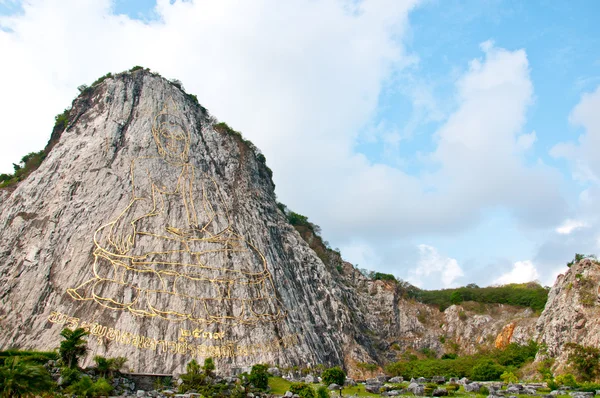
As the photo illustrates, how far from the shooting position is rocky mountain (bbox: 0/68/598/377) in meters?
30.2

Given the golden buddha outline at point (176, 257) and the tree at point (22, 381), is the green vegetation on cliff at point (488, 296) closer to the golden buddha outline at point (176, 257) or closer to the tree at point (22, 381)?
the golden buddha outline at point (176, 257)

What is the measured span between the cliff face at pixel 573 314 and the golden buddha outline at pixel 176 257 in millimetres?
21476

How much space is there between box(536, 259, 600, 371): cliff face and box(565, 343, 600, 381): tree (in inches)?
108

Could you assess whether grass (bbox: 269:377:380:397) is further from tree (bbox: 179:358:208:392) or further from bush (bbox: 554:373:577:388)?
bush (bbox: 554:373:577:388)

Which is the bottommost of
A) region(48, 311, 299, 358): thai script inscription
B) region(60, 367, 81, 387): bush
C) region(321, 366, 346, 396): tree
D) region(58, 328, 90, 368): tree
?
region(321, 366, 346, 396): tree

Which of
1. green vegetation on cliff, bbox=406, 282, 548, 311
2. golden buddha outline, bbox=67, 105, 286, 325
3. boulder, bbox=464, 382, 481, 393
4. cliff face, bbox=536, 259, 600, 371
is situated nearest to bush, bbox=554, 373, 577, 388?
boulder, bbox=464, 382, 481, 393

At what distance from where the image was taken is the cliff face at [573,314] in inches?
1362

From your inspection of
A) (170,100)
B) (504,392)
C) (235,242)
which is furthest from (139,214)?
(504,392)

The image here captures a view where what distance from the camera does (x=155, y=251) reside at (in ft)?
113

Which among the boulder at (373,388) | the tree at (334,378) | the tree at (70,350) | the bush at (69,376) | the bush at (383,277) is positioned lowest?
the boulder at (373,388)

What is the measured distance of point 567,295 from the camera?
131 ft

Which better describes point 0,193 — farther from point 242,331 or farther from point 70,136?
point 242,331

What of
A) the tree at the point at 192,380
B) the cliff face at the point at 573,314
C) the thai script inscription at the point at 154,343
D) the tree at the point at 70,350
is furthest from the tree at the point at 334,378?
the cliff face at the point at 573,314

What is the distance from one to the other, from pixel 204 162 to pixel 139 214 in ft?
34.8
